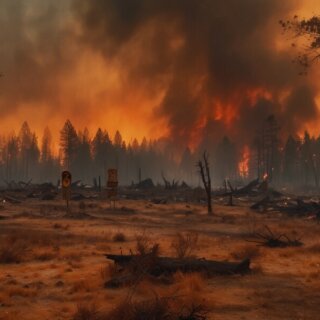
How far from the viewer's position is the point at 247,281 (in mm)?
12188

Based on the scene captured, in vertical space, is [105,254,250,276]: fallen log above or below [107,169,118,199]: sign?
below

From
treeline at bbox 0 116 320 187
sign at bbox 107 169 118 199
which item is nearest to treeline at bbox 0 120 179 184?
treeline at bbox 0 116 320 187

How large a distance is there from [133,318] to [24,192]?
50.4 m

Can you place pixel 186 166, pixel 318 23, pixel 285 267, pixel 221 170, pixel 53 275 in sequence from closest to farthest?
pixel 53 275, pixel 285 267, pixel 318 23, pixel 221 170, pixel 186 166

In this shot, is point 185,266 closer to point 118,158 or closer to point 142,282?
point 142,282

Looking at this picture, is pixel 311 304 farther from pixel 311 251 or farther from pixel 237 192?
pixel 237 192

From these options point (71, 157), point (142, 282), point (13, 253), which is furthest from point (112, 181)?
point (71, 157)

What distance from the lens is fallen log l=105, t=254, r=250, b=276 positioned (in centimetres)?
1244

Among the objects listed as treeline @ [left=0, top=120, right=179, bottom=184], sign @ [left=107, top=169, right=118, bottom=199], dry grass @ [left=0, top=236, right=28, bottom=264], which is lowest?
dry grass @ [left=0, top=236, right=28, bottom=264]

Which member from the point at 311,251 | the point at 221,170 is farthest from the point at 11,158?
the point at 311,251

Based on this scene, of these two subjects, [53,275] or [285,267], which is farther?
[285,267]

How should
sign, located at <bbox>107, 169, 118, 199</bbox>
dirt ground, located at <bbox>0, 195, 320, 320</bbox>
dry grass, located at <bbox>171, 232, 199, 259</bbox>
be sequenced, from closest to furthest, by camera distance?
dirt ground, located at <bbox>0, 195, 320, 320</bbox> → dry grass, located at <bbox>171, 232, 199, 259</bbox> → sign, located at <bbox>107, 169, 118, 199</bbox>

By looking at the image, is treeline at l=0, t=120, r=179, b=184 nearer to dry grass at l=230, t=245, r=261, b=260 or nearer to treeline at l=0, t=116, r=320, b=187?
treeline at l=0, t=116, r=320, b=187

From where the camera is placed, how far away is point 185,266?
496 inches
